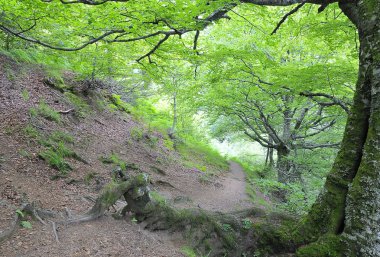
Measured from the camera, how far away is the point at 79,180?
23.4 feet

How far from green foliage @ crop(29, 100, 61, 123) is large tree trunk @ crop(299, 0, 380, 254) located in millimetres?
8554

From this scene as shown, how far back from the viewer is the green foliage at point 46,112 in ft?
29.2

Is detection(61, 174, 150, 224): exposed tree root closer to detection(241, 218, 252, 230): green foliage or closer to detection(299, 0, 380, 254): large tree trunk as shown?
detection(241, 218, 252, 230): green foliage

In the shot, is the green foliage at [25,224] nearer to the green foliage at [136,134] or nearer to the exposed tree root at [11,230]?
the exposed tree root at [11,230]

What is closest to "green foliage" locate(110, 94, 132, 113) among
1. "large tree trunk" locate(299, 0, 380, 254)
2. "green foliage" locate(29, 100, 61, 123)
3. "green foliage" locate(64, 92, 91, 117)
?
"green foliage" locate(64, 92, 91, 117)

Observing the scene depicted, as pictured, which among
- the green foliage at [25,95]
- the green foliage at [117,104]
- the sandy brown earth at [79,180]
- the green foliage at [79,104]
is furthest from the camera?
the green foliage at [117,104]

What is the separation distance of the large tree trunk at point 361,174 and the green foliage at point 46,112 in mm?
8554

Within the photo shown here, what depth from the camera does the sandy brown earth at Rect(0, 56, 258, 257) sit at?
424 cm

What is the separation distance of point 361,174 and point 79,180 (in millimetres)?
6450

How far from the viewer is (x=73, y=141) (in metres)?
8.95

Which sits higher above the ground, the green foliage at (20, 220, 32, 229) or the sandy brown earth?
the sandy brown earth

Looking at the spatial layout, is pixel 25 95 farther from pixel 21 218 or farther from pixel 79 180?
pixel 21 218

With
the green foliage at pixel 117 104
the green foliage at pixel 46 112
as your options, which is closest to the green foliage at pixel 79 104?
the green foliage at pixel 46 112

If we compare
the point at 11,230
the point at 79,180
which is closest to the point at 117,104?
the point at 79,180
